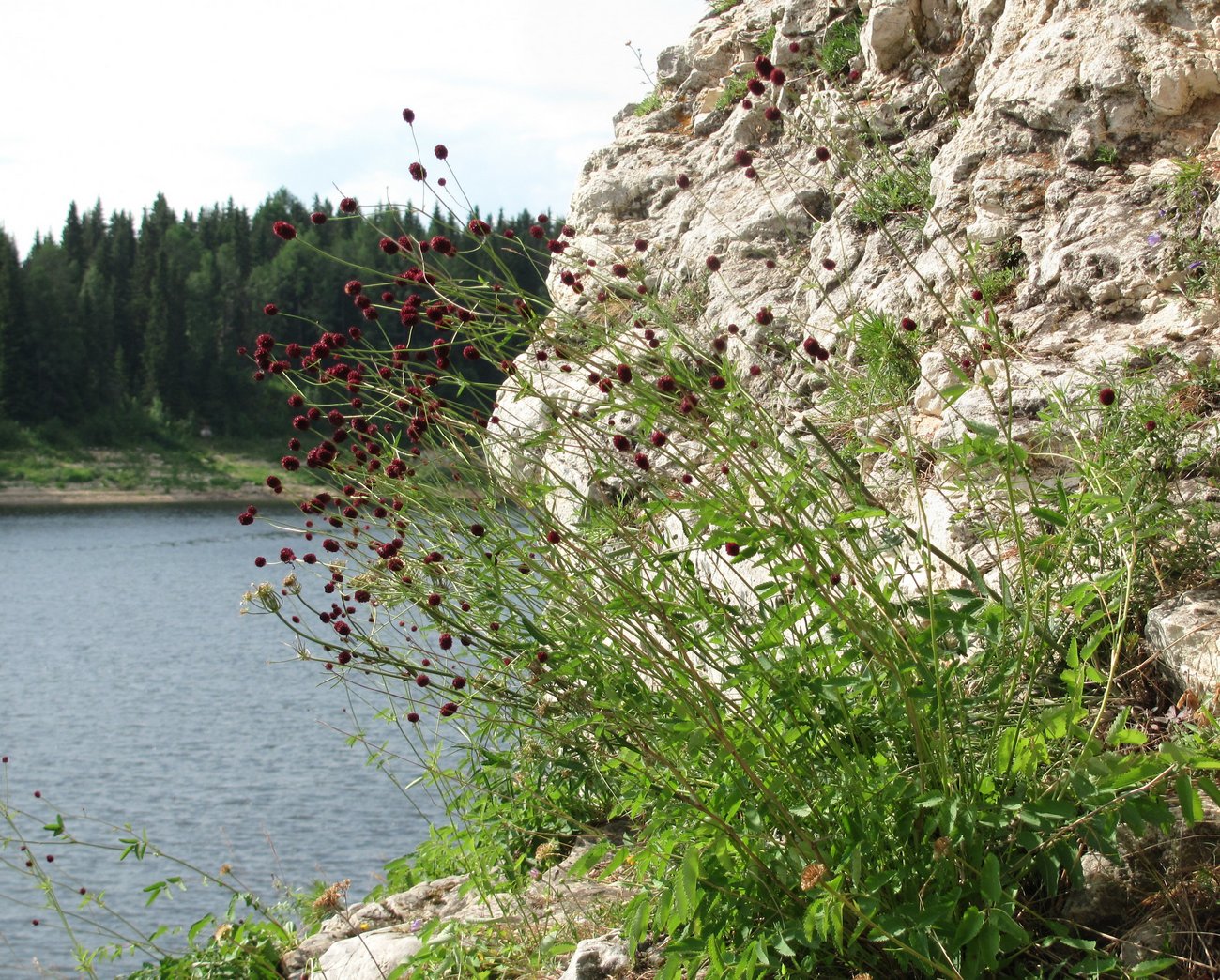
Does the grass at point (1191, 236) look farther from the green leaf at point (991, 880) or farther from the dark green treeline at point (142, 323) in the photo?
the dark green treeline at point (142, 323)

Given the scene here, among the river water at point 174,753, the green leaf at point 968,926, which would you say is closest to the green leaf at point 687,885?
the green leaf at point 968,926

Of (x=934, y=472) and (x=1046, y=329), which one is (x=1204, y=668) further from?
(x=1046, y=329)

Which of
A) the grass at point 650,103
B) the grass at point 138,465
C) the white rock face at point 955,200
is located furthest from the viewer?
the grass at point 138,465

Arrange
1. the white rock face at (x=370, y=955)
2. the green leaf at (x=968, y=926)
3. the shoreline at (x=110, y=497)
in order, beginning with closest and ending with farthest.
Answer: the green leaf at (x=968, y=926), the white rock face at (x=370, y=955), the shoreline at (x=110, y=497)

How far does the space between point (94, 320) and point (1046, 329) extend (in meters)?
75.1

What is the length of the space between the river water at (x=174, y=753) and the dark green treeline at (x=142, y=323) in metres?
35.5

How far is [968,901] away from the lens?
Result: 7.75ft

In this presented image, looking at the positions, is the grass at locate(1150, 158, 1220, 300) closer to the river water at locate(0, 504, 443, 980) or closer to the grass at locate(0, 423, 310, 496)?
the river water at locate(0, 504, 443, 980)

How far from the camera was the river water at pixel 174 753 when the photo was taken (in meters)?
9.70

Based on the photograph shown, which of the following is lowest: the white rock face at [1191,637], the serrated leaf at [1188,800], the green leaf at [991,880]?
the green leaf at [991,880]

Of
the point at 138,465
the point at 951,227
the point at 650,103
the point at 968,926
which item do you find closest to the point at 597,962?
the point at 968,926

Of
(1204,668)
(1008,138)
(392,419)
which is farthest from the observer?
(1008,138)

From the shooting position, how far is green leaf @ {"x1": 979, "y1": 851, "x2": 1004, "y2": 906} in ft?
6.86

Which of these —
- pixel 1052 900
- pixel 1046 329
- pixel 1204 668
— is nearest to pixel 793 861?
pixel 1052 900
